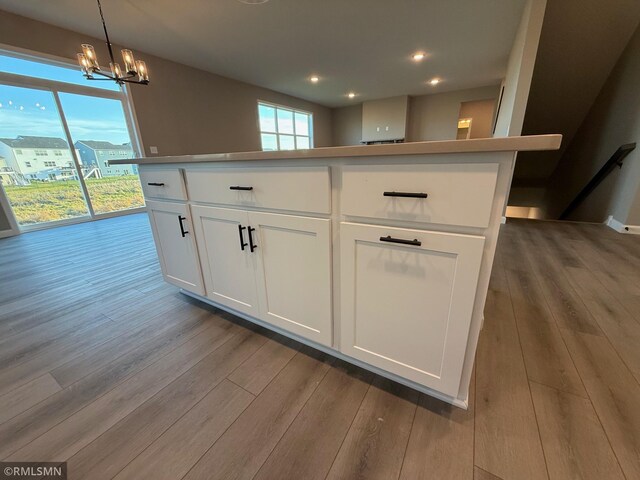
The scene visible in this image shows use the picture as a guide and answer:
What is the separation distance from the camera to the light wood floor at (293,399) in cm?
77

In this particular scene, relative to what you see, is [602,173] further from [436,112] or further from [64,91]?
[64,91]

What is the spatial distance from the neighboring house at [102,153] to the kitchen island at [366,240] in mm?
3870

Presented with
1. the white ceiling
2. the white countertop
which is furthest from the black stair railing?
the white countertop

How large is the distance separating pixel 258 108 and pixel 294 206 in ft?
19.2

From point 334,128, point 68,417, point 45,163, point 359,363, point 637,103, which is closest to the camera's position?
point 68,417

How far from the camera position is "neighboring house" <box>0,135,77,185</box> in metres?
3.33

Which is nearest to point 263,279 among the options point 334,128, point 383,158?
point 383,158

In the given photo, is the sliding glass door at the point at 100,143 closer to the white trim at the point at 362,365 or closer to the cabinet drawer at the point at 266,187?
the cabinet drawer at the point at 266,187

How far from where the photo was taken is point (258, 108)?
5867 mm

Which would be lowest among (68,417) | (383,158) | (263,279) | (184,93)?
(68,417)

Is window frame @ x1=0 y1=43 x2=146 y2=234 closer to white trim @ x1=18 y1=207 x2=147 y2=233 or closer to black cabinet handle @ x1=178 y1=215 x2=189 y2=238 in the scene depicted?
white trim @ x1=18 y1=207 x2=147 y2=233

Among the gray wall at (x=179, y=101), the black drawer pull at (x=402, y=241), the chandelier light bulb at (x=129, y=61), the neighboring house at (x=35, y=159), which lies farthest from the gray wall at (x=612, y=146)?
the neighboring house at (x=35, y=159)

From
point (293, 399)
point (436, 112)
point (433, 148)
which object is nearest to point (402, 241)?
point (433, 148)

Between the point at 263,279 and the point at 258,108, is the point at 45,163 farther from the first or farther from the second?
the point at 263,279
